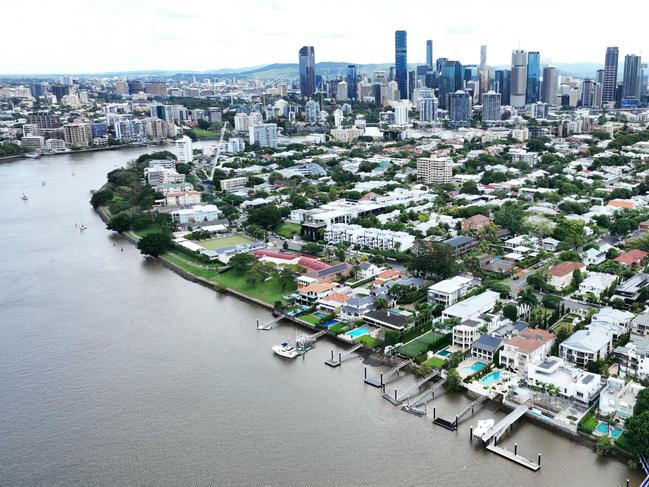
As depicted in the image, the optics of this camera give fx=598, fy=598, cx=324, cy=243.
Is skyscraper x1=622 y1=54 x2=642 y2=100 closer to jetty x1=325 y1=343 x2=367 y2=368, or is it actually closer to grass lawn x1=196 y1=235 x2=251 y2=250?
grass lawn x1=196 y1=235 x2=251 y2=250

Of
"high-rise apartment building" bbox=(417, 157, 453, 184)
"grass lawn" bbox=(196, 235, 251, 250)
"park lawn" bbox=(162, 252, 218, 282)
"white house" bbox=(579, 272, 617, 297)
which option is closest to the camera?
"white house" bbox=(579, 272, 617, 297)

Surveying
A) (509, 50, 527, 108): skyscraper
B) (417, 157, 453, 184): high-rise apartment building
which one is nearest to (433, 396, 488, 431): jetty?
(417, 157, 453, 184): high-rise apartment building

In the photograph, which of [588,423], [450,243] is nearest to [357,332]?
[588,423]

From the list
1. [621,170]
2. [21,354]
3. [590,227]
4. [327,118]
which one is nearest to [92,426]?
[21,354]

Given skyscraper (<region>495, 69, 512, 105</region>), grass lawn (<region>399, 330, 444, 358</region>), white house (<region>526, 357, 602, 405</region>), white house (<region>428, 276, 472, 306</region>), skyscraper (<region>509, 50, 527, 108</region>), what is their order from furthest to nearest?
skyscraper (<region>495, 69, 512, 105</region>) → skyscraper (<region>509, 50, 527, 108</region>) → white house (<region>428, 276, 472, 306</region>) → grass lawn (<region>399, 330, 444, 358</region>) → white house (<region>526, 357, 602, 405</region>)

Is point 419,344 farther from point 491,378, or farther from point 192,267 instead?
point 192,267

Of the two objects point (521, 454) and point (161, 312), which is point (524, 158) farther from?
point (521, 454)
